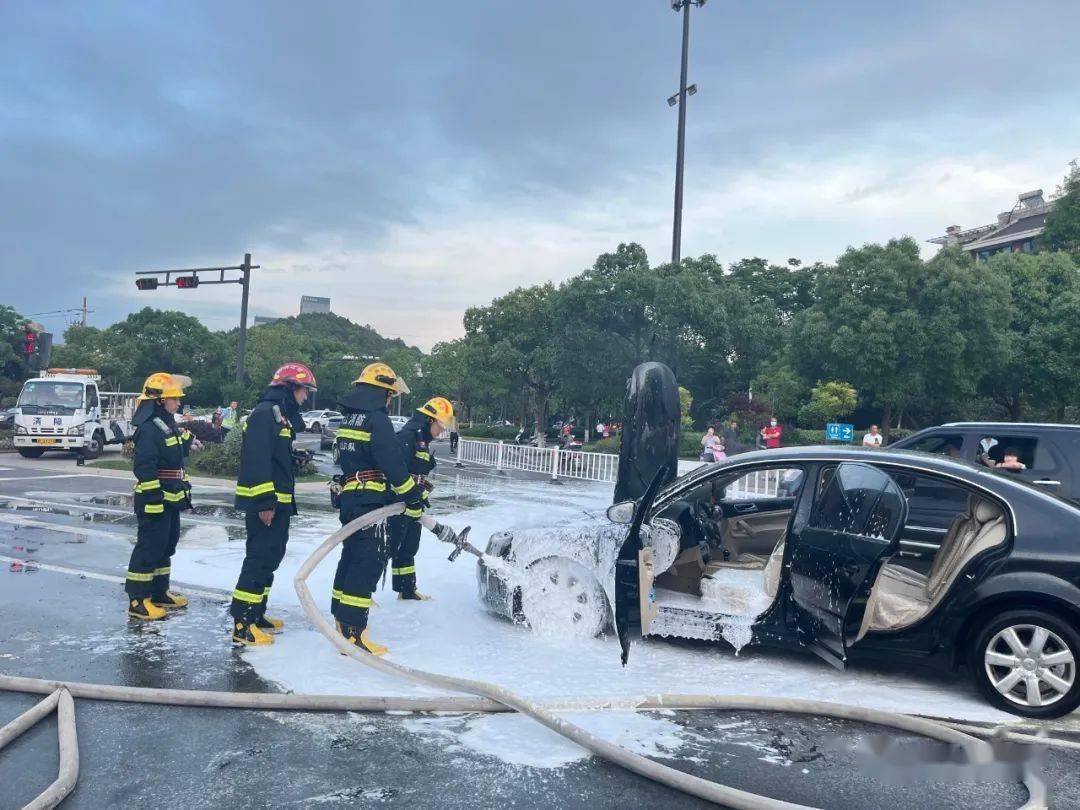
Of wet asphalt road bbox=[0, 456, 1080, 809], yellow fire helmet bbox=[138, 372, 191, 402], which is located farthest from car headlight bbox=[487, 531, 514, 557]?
yellow fire helmet bbox=[138, 372, 191, 402]

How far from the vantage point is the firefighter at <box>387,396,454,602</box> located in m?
6.62

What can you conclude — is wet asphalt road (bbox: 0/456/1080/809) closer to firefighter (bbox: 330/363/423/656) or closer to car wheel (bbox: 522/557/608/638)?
firefighter (bbox: 330/363/423/656)

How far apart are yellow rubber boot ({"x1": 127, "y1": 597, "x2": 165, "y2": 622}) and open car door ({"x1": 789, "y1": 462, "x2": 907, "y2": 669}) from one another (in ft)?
14.5

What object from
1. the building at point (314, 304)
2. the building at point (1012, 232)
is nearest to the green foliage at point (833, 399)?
the building at point (1012, 232)

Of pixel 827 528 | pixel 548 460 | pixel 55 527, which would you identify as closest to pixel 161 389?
pixel 827 528

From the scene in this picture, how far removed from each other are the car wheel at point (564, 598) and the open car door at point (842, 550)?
4.48ft

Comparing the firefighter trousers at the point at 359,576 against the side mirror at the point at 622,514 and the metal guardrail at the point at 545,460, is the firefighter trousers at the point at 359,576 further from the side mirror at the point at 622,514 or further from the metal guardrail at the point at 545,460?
the metal guardrail at the point at 545,460

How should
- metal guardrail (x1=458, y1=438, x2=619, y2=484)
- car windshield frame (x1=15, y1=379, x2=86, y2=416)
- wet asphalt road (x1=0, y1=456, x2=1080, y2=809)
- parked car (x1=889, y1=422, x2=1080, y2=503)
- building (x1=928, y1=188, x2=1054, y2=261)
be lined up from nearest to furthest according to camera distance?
1. wet asphalt road (x1=0, y1=456, x2=1080, y2=809)
2. parked car (x1=889, y1=422, x2=1080, y2=503)
3. metal guardrail (x1=458, y1=438, x2=619, y2=484)
4. car windshield frame (x1=15, y1=379, x2=86, y2=416)
5. building (x1=928, y1=188, x2=1054, y2=261)

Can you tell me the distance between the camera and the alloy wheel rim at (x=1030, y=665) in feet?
14.1

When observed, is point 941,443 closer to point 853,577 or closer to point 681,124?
point 853,577

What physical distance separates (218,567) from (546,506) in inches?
263

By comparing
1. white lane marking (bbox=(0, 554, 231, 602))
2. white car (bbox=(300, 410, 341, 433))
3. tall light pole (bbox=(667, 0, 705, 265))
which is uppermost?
A: tall light pole (bbox=(667, 0, 705, 265))

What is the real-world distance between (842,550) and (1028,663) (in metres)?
1.08

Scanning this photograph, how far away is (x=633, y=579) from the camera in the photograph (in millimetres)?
4953
